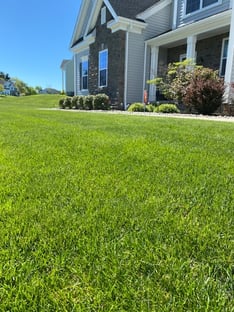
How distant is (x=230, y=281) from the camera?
1074 millimetres

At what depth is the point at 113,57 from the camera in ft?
42.9

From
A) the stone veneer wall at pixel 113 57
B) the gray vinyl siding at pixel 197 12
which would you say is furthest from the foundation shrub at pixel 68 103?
the gray vinyl siding at pixel 197 12

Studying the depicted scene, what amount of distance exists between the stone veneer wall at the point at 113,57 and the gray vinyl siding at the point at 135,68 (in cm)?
39

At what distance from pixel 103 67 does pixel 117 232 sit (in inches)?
550

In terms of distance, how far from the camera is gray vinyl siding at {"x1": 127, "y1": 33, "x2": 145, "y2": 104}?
12688 mm

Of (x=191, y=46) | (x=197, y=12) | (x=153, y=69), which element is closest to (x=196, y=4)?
(x=197, y=12)

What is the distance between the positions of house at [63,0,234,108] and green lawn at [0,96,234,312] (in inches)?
408

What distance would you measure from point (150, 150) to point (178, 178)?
915 millimetres

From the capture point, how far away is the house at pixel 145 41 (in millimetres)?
11258

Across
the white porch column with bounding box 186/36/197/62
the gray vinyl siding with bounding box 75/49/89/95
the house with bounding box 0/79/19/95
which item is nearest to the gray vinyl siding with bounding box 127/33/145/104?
the white porch column with bounding box 186/36/197/62

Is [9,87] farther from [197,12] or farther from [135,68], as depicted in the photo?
[197,12]

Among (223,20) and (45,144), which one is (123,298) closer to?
(45,144)

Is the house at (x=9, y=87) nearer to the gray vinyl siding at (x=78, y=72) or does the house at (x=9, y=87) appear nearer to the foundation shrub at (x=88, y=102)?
the gray vinyl siding at (x=78, y=72)

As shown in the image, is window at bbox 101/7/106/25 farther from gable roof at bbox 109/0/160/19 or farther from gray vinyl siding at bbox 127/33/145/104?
gray vinyl siding at bbox 127/33/145/104
